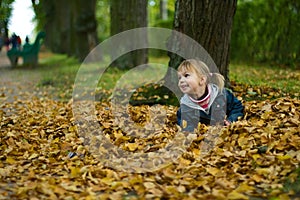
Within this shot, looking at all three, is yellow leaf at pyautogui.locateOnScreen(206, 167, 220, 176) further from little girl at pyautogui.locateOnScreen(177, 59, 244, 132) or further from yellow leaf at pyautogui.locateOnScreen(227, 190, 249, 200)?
little girl at pyautogui.locateOnScreen(177, 59, 244, 132)

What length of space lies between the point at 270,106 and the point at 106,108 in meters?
2.39

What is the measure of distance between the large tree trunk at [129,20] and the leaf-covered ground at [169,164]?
5.93 metres

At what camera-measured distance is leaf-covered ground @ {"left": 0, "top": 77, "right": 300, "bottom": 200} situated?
321cm

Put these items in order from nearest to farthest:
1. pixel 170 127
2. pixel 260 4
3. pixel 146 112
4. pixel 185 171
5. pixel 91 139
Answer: pixel 185 171
pixel 91 139
pixel 170 127
pixel 146 112
pixel 260 4

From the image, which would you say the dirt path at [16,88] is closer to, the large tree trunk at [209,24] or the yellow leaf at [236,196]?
the large tree trunk at [209,24]

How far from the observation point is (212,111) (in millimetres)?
4660

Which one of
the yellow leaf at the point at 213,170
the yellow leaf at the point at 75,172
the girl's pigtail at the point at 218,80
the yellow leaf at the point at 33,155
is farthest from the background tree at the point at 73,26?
the yellow leaf at the point at 213,170

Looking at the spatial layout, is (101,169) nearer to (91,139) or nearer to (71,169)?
(71,169)

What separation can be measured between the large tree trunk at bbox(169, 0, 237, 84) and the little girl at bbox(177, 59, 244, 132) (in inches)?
53.0

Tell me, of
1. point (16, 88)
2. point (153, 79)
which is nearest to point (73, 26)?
point (16, 88)

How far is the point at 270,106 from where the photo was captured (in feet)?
16.3

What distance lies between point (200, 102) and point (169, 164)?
1.19m

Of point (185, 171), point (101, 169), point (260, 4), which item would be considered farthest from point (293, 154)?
point (260, 4)

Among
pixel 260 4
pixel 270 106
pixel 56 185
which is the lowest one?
pixel 56 185
